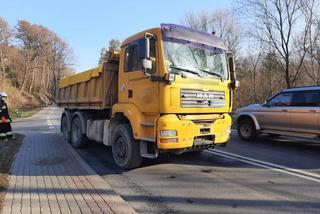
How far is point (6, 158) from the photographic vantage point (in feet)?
29.1

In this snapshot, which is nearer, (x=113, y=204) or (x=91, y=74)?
(x=113, y=204)

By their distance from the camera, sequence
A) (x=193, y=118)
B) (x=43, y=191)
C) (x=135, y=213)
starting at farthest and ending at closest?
(x=193, y=118), (x=43, y=191), (x=135, y=213)

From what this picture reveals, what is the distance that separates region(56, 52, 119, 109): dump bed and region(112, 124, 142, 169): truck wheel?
1.07 m

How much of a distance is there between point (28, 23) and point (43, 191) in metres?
67.4

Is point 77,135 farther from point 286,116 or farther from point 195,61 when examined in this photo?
point 286,116

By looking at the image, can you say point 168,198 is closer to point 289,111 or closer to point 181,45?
point 181,45

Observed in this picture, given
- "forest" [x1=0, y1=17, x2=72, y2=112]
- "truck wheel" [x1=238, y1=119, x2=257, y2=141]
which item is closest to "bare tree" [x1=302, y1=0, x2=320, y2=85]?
"truck wheel" [x1=238, y1=119, x2=257, y2=141]

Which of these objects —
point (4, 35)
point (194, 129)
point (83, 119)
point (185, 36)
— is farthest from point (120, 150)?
point (4, 35)

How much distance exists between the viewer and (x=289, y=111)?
33.5ft

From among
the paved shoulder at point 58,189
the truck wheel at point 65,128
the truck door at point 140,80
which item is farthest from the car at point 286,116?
the truck wheel at point 65,128

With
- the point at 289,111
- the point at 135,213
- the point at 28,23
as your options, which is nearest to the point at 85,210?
the point at 135,213

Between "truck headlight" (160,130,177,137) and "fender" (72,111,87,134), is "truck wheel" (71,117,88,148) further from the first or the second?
"truck headlight" (160,130,177,137)

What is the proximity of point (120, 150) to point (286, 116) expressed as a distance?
18.8 ft

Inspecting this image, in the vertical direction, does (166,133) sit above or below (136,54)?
below
